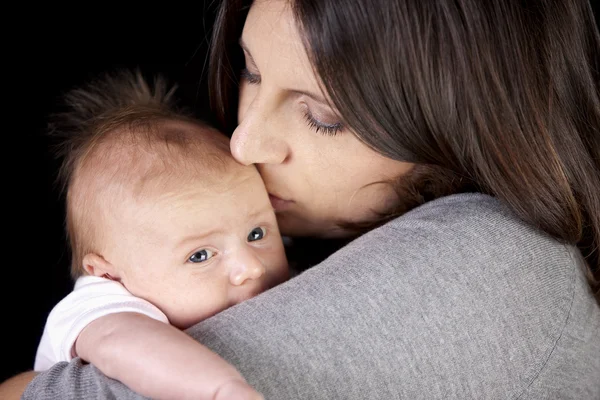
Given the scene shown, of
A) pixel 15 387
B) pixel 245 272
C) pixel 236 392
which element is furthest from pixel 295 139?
pixel 15 387

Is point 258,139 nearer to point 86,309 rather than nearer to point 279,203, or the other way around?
point 279,203

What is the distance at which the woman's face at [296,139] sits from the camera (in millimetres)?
1338

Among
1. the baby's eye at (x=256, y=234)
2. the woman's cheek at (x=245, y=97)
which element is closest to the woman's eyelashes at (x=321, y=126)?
the woman's cheek at (x=245, y=97)

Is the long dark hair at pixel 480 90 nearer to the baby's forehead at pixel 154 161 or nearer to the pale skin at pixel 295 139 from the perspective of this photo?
the pale skin at pixel 295 139

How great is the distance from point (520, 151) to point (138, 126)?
85cm

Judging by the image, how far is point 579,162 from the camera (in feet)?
4.65

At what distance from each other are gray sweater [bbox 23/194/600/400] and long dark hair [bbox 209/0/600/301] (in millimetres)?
95

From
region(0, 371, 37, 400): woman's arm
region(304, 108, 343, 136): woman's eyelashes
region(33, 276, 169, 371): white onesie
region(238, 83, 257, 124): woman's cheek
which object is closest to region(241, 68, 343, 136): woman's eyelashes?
region(304, 108, 343, 136): woman's eyelashes

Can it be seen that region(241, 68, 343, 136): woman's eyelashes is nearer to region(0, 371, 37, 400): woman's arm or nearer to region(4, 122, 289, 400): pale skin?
region(4, 122, 289, 400): pale skin

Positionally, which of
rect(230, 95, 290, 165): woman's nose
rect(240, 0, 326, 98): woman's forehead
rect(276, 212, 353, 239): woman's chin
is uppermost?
rect(240, 0, 326, 98): woman's forehead

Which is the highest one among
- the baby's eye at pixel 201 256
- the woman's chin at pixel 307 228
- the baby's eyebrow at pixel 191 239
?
the baby's eyebrow at pixel 191 239

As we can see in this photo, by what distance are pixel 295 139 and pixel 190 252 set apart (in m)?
0.34

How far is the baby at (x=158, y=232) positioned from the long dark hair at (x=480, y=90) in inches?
14.0

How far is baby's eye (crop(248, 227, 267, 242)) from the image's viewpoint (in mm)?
1516
